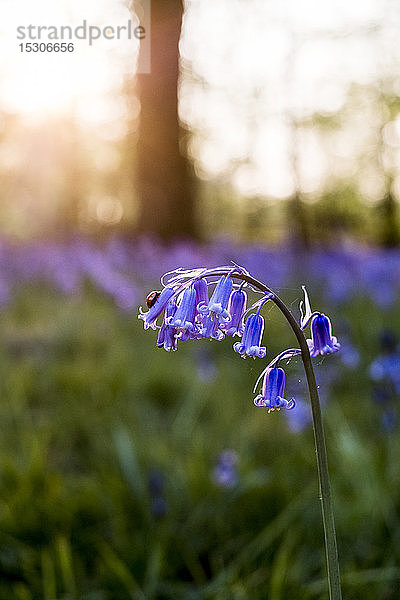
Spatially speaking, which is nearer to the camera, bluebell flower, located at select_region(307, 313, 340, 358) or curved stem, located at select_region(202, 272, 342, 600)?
curved stem, located at select_region(202, 272, 342, 600)

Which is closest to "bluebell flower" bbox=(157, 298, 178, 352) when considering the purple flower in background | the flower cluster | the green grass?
the flower cluster

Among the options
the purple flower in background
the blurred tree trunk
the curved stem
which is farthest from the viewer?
the blurred tree trunk

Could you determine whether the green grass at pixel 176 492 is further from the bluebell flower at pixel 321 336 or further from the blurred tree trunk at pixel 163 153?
the blurred tree trunk at pixel 163 153

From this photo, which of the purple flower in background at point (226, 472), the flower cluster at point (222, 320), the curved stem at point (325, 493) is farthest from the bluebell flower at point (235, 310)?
the purple flower in background at point (226, 472)

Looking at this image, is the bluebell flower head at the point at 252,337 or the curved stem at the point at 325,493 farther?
the bluebell flower head at the point at 252,337

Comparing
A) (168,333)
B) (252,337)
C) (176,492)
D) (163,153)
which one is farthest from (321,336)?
(163,153)

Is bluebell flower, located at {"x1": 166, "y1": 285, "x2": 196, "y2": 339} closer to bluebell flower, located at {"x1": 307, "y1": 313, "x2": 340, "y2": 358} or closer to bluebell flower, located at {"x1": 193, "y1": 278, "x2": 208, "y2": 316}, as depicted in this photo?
bluebell flower, located at {"x1": 193, "y1": 278, "x2": 208, "y2": 316}

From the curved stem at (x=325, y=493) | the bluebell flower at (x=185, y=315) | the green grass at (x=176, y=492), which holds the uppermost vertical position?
the bluebell flower at (x=185, y=315)

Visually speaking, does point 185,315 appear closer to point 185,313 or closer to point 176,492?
point 185,313
